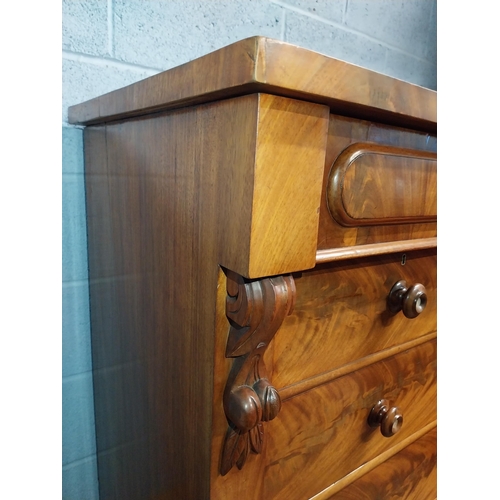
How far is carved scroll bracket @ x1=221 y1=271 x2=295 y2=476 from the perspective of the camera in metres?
0.35

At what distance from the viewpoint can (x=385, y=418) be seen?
1.78ft

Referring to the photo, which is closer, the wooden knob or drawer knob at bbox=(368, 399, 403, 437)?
the wooden knob

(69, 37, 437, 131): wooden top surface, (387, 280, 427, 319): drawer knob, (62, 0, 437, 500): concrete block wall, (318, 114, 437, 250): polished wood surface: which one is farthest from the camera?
(62, 0, 437, 500): concrete block wall

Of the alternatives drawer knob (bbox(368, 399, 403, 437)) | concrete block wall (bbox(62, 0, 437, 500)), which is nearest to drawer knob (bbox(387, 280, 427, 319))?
drawer knob (bbox(368, 399, 403, 437))

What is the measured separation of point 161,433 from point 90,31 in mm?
649

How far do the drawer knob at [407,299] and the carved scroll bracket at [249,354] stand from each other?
0.21 m

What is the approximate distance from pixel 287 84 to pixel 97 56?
22.0 inches

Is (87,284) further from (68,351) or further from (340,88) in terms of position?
(340,88)

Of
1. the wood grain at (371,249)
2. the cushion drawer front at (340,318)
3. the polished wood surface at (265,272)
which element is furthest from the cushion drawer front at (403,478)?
the wood grain at (371,249)

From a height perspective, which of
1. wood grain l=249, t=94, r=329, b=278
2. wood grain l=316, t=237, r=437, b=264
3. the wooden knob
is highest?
wood grain l=249, t=94, r=329, b=278

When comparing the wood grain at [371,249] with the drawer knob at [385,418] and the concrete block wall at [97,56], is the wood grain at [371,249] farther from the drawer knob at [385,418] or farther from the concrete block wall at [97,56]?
the concrete block wall at [97,56]

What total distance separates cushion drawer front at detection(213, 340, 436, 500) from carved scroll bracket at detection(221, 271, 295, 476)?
0.04m

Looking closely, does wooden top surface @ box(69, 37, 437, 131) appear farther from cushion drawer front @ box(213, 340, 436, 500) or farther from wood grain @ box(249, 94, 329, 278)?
cushion drawer front @ box(213, 340, 436, 500)
